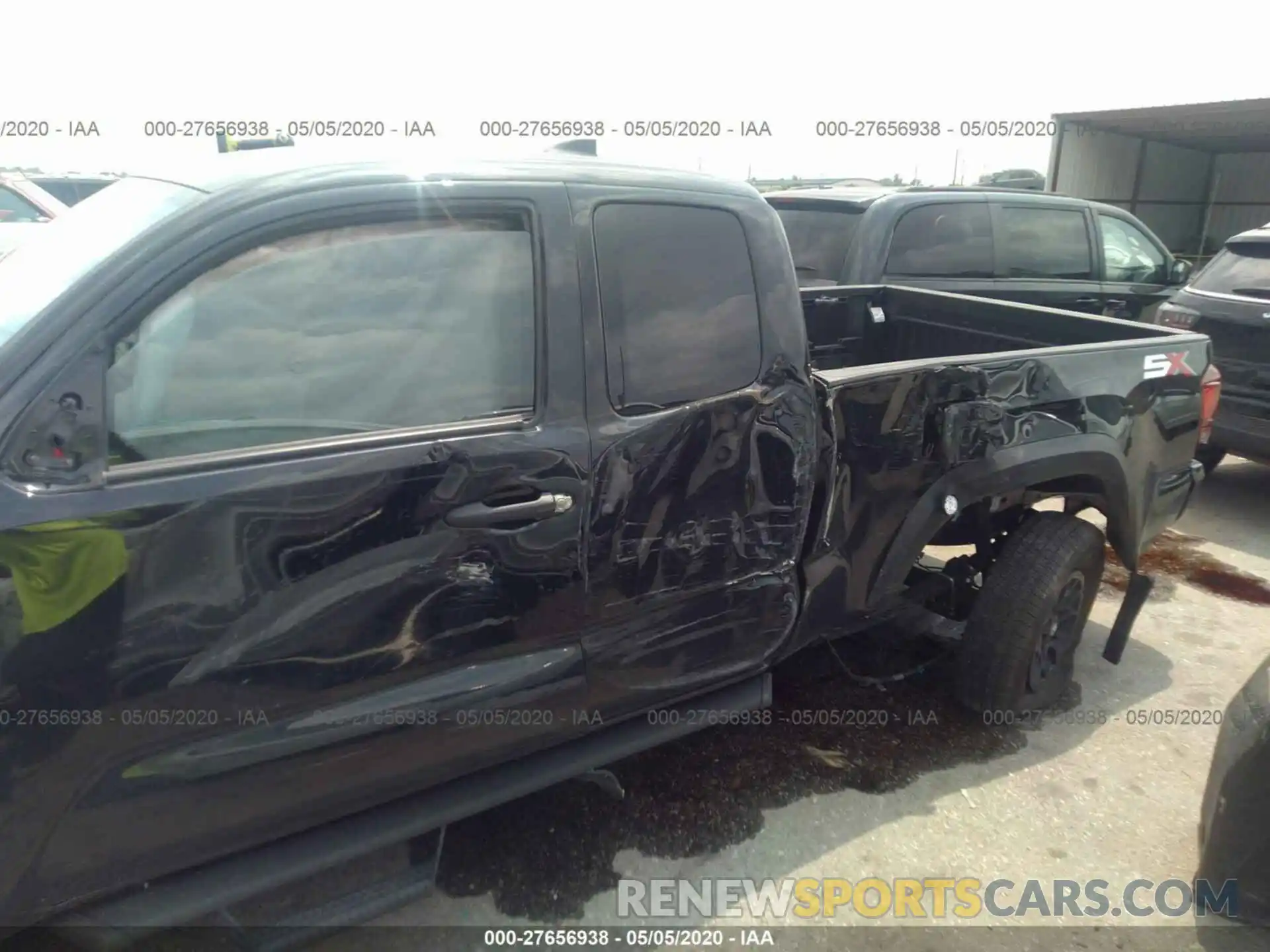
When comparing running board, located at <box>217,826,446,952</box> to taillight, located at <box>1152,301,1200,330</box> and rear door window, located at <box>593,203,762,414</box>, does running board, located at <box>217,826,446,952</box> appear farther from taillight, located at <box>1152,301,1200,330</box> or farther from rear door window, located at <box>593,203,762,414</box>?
taillight, located at <box>1152,301,1200,330</box>

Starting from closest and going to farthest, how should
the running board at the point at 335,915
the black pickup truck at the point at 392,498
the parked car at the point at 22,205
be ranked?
1. the black pickup truck at the point at 392,498
2. the running board at the point at 335,915
3. the parked car at the point at 22,205

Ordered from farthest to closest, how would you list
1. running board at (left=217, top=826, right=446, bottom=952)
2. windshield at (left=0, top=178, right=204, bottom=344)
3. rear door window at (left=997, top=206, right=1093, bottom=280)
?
→ rear door window at (left=997, top=206, right=1093, bottom=280)
running board at (left=217, top=826, right=446, bottom=952)
windshield at (left=0, top=178, right=204, bottom=344)

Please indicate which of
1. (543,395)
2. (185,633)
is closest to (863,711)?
(543,395)

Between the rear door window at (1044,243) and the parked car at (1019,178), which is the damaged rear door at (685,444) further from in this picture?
the parked car at (1019,178)

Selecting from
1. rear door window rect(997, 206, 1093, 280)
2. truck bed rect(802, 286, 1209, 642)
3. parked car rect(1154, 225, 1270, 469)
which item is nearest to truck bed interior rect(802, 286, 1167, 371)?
truck bed rect(802, 286, 1209, 642)

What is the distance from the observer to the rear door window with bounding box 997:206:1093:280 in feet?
21.5

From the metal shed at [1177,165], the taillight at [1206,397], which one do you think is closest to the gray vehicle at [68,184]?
the taillight at [1206,397]

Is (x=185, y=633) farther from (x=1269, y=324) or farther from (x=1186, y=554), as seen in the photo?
(x=1269, y=324)

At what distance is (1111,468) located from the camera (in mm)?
3273

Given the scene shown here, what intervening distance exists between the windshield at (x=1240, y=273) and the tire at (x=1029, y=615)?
3.23 m

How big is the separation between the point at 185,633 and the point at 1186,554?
503 cm

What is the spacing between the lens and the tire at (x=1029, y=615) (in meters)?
3.18

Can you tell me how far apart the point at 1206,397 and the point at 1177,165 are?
16.8 meters

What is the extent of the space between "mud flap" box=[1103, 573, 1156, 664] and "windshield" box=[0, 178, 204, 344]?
3347 millimetres
